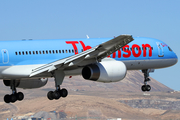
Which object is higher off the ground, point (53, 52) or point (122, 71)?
point (53, 52)

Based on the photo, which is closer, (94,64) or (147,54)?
(94,64)

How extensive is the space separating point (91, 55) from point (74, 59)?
4.46 ft

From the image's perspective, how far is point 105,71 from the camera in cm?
3291

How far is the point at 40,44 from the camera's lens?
119ft

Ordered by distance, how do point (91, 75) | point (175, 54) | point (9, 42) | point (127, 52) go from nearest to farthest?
1. point (91, 75)
2. point (9, 42)
3. point (127, 52)
4. point (175, 54)

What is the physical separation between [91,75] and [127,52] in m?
7.65

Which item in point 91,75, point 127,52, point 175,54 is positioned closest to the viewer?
point 91,75

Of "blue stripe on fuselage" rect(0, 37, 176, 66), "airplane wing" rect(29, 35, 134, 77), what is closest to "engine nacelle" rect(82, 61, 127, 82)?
"airplane wing" rect(29, 35, 134, 77)

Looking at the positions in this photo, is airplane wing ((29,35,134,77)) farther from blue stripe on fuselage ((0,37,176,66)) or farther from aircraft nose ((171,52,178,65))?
aircraft nose ((171,52,178,65))

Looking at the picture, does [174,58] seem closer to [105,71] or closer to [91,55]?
[105,71]

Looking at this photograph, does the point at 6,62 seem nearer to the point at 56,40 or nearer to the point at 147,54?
the point at 56,40

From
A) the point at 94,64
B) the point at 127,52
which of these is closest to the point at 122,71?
the point at 94,64

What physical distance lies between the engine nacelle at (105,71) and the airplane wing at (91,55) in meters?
0.63

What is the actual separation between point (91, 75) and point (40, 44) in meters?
6.27
